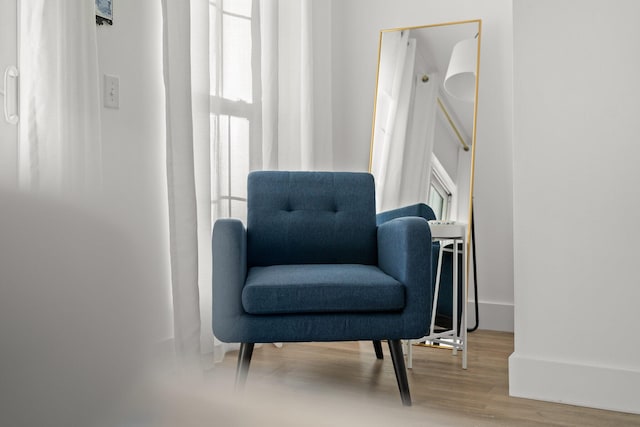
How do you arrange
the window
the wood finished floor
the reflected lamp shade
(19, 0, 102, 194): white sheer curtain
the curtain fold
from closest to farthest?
(19, 0, 102, 194): white sheer curtain
the wood finished floor
the curtain fold
the window
the reflected lamp shade

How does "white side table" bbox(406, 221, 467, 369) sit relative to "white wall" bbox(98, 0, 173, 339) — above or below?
below

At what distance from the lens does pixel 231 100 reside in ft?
9.03

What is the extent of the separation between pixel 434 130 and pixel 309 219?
108 cm

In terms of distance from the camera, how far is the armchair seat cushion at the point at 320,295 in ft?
6.29

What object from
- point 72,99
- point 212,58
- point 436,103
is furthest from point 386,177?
point 72,99

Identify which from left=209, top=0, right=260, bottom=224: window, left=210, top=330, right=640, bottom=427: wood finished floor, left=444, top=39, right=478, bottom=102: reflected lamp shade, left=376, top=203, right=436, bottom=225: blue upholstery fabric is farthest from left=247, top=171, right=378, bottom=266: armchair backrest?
left=444, top=39, right=478, bottom=102: reflected lamp shade

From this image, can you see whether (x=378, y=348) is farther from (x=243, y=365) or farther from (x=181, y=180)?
(x=181, y=180)

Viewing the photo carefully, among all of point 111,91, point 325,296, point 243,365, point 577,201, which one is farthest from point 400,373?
point 111,91

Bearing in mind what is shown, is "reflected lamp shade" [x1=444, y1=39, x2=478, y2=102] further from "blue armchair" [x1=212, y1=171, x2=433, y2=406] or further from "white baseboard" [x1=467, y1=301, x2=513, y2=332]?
"blue armchair" [x1=212, y1=171, x2=433, y2=406]

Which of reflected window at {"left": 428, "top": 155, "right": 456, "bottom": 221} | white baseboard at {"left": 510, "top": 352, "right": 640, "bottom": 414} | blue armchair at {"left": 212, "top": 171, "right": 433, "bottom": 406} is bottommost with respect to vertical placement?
white baseboard at {"left": 510, "top": 352, "right": 640, "bottom": 414}

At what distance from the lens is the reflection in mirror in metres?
3.07

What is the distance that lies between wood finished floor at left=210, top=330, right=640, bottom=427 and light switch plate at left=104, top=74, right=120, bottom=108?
1120 millimetres

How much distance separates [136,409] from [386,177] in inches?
117

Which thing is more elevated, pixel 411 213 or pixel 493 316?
pixel 411 213
